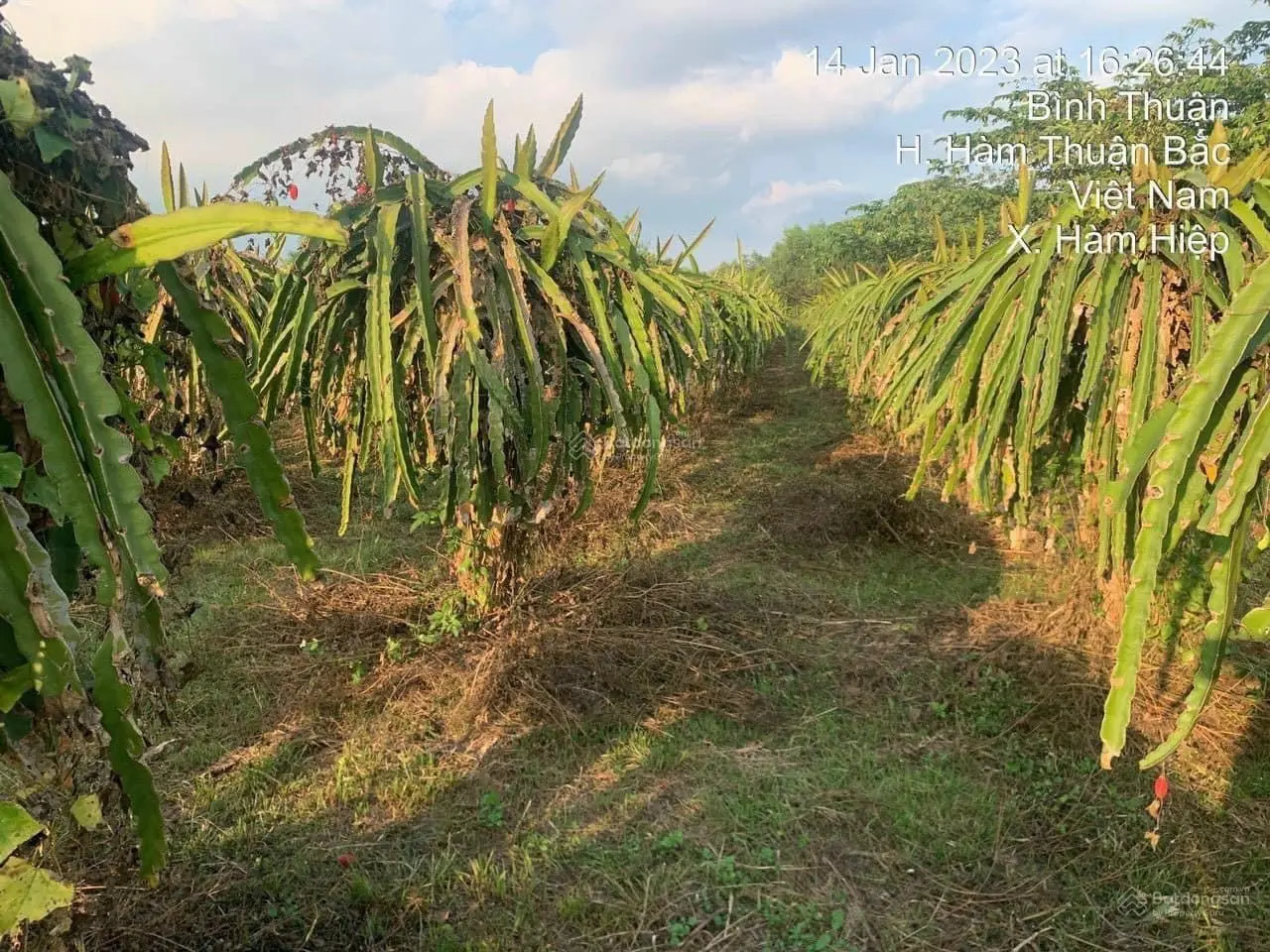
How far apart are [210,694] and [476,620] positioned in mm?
1125

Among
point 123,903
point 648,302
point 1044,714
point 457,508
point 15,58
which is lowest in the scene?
point 1044,714

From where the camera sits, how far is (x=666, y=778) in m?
2.76

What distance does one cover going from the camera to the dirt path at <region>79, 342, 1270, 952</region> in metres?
2.14

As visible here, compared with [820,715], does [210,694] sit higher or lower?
higher

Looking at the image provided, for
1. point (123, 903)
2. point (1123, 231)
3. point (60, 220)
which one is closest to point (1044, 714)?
point (1123, 231)

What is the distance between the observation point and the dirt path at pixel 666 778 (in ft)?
7.02

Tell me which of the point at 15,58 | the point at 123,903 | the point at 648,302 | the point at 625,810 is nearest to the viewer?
the point at 15,58

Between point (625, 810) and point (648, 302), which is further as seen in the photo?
point (648, 302)

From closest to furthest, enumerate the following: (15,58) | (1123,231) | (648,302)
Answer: (15,58) < (1123,231) < (648,302)

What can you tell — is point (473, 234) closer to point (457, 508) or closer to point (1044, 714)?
point (457, 508)

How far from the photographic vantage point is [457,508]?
2.96 m

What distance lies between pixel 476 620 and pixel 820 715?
154 cm

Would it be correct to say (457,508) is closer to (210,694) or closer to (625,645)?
(625,645)

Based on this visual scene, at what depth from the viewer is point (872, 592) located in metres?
4.39
